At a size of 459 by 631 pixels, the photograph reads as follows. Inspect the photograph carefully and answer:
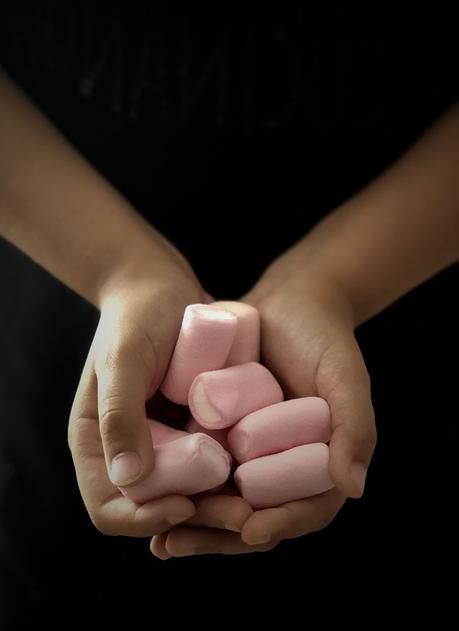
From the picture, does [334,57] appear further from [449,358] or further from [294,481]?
[294,481]

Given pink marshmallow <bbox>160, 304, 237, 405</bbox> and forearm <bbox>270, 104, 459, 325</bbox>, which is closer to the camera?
pink marshmallow <bbox>160, 304, 237, 405</bbox>

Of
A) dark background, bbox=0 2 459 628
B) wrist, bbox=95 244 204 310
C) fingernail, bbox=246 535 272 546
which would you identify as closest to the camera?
fingernail, bbox=246 535 272 546

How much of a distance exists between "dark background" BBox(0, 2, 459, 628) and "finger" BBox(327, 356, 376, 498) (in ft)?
1.00

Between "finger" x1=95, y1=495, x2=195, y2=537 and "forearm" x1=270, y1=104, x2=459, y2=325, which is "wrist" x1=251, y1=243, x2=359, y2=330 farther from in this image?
"finger" x1=95, y1=495, x2=195, y2=537

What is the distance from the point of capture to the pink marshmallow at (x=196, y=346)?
2.66ft

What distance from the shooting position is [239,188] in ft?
3.48

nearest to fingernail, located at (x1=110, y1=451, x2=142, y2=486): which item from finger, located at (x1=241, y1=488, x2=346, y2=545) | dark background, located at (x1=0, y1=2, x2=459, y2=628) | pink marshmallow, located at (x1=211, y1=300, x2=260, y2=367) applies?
finger, located at (x1=241, y1=488, x2=346, y2=545)

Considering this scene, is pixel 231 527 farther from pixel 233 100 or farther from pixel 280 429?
pixel 233 100

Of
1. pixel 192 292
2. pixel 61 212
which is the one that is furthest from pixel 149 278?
pixel 61 212

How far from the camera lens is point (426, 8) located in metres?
0.99

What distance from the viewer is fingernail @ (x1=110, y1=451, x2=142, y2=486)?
67 cm

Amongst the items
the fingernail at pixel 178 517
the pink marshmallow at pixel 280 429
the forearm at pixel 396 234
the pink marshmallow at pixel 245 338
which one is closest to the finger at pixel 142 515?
the fingernail at pixel 178 517

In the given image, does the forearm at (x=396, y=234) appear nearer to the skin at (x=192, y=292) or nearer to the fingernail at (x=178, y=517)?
the skin at (x=192, y=292)

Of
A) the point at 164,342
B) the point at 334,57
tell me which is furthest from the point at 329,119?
the point at 164,342
